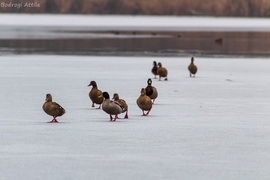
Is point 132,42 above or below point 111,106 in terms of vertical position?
above

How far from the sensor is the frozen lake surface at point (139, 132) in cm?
685

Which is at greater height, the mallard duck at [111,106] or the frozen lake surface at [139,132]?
the mallard duck at [111,106]

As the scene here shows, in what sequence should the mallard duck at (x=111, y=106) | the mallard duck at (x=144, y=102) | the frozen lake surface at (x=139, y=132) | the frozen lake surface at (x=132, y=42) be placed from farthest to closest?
the frozen lake surface at (x=132, y=42) < the mallard duck at (x=144, y=102) < the mallard duck at (x=111, y=106) < the frozen lake surface at (x=139, y=132)

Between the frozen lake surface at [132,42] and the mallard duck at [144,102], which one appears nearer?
the mallard duck at [144,102]

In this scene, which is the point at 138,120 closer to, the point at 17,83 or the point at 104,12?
the point at 17,83

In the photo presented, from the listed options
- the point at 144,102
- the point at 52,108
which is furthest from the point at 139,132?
the point at 144,102

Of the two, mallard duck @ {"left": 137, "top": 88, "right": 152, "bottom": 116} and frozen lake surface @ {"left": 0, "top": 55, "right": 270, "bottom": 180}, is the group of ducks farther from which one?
frozen lake surface @ {"left": 0, "top": 55, "right": 270, "bottom": 180}

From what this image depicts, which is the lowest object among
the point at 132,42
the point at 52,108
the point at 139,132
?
the point at 139,132

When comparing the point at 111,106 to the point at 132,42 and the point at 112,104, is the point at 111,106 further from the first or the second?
the point at 132,42

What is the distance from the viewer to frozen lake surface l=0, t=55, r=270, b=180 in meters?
6.85

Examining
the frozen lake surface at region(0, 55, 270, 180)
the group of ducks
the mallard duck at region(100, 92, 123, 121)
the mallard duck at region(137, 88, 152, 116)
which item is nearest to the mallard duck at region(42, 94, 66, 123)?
the group of ducks

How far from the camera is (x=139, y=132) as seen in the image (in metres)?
8.97

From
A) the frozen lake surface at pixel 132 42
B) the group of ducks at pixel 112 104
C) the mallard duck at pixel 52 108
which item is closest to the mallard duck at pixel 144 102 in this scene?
the group of ducks at pixel 112 104

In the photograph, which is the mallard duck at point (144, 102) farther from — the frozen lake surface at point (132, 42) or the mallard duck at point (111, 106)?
the frozen lake surface at point (132, 42)
